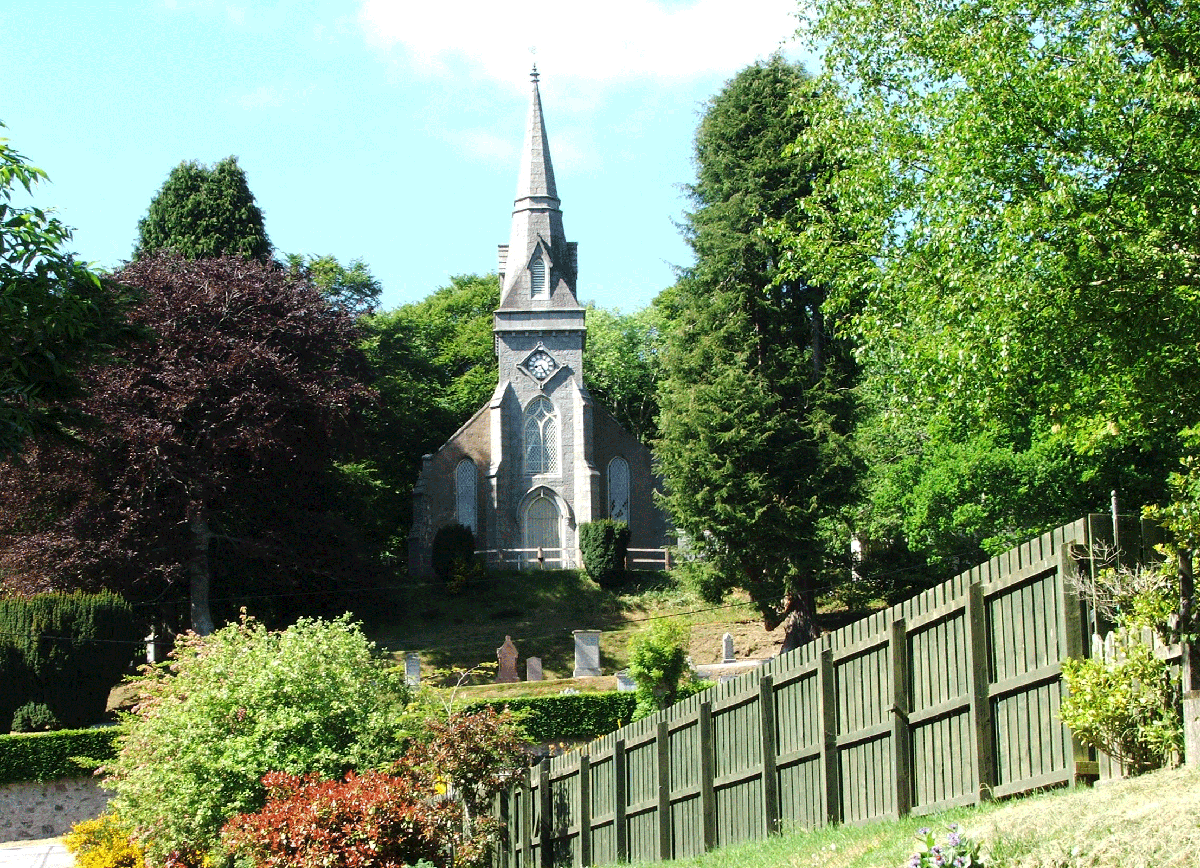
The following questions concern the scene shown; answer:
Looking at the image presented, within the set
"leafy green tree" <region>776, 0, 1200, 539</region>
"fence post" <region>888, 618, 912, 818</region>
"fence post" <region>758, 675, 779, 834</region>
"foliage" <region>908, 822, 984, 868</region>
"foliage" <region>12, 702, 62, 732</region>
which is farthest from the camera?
"foliage" <region>12, 702, 62, 732</region>

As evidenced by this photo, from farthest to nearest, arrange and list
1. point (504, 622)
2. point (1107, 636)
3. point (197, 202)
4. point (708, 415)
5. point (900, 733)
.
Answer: point (197, 202), point (504, 622), point (708, 415), point (900, 733), point (1107, 636)

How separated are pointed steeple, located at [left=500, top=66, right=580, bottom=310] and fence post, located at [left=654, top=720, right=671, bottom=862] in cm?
4090

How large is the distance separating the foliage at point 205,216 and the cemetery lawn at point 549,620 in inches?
555

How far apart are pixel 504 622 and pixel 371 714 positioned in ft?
87.9

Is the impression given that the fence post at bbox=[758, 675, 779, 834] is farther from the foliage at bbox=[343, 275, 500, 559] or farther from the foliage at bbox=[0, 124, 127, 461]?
the foliage at bbox=[343, 275, 500, 559]

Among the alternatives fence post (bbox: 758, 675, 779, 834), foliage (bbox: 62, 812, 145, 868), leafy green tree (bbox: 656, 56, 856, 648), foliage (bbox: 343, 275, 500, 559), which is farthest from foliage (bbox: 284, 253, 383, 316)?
fence post (bbox: 758, 675, 779, 834)

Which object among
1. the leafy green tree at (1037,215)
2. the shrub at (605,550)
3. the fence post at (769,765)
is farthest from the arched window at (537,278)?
the fence post at (769,765)

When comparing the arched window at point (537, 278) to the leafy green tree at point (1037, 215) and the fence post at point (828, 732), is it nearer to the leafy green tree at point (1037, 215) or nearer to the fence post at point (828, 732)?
the leafy green tree at point (1037, 215)

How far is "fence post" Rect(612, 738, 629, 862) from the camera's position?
12547mm

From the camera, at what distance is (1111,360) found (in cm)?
1783

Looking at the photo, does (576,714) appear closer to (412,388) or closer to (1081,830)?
(1081,830)

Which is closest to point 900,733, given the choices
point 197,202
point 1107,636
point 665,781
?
point 1107,636

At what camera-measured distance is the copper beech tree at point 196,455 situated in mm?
35812

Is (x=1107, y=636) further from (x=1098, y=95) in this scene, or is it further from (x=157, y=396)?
(x=157, y=396)
